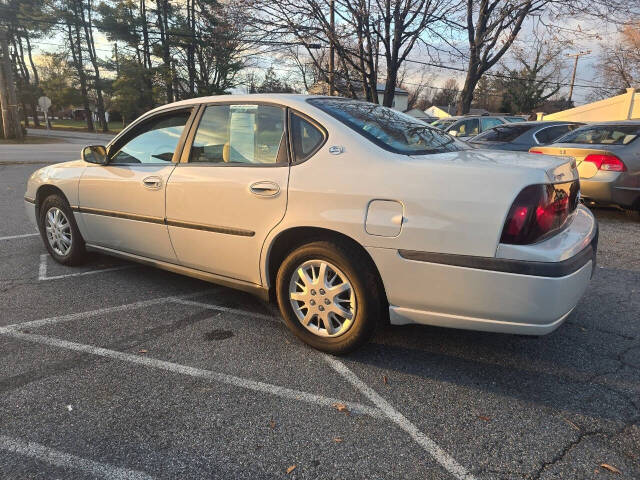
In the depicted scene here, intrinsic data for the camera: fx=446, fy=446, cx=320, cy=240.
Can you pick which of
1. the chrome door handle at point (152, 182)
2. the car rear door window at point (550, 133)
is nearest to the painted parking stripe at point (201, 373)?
the chrome door handle at point (152, 182)

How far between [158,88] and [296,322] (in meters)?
42.5

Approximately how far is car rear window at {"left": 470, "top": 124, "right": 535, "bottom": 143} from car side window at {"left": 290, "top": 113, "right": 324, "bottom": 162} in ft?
22.4

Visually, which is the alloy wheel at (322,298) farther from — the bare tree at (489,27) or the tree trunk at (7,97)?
the tree trunk at (7,97)

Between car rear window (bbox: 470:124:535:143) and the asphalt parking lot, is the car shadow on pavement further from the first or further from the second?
car rear window (bbox: 470:124:535:143)

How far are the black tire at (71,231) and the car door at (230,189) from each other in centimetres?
148

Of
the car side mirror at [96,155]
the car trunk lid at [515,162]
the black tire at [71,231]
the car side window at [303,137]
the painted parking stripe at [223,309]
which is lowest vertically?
the painted parking stripe at [223,309]

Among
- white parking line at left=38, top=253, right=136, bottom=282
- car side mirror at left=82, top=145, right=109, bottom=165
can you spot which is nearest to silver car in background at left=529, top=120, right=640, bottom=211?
car side mirror at left=82, top=145, right=109, bottom=165

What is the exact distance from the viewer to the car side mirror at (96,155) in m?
3.88

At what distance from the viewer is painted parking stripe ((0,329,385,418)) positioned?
7.65 ft

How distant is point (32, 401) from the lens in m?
2.31

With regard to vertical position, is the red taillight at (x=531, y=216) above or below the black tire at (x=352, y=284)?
above

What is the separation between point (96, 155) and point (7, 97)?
24.9 meters

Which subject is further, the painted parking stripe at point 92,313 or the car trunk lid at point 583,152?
the car trunk lid at point 583,152

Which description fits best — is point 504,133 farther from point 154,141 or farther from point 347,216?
Result: point 347,216
